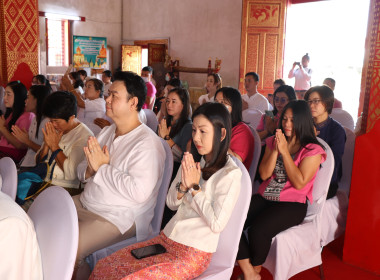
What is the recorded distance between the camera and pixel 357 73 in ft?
31.6

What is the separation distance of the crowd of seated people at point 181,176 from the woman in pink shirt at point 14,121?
1.57 ft

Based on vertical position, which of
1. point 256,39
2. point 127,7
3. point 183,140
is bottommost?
point 183,140

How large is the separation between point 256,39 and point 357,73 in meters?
3.07

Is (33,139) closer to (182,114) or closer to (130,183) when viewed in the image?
(182,114)

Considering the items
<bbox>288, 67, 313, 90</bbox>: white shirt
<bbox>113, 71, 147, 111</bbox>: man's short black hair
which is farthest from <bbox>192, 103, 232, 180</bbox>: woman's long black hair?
<bbox>288, 67, 313, 90</bbox>: white shirt

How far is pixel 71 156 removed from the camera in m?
2.35

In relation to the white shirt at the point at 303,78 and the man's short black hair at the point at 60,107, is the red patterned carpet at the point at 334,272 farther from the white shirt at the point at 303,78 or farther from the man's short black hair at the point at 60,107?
the white shirt at the point at 303,78

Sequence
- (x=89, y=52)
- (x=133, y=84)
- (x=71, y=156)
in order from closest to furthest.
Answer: (x=133, y=84), (x=71, y=156), (x=89, y=52)

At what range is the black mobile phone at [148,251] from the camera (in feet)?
5.07

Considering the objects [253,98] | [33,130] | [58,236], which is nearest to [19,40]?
[33,130]

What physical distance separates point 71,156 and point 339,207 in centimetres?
175

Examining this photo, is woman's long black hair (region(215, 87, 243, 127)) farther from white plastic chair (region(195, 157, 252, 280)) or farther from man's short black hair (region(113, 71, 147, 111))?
white plastic chair (region(195, 157, 252, 280))

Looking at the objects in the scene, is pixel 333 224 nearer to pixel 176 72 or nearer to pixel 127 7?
pixel 176 72

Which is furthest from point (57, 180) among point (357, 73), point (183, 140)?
point (357, 73)
